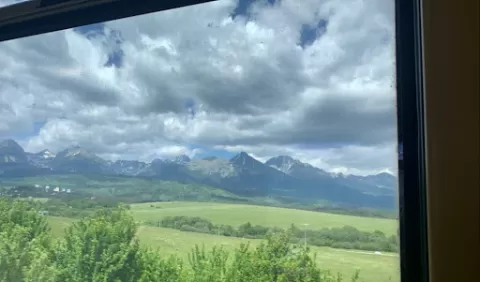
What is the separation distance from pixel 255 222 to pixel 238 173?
102 mm

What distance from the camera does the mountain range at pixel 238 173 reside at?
0.80 metres

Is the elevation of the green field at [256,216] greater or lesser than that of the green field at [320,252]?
greater

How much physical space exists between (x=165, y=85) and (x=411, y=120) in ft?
1.74

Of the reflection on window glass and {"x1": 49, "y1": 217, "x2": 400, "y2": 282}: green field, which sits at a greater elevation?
the reflection on window glass

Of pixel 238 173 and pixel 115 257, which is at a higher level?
pixel 238 173

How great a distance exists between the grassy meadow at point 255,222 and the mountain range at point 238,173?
3 cm

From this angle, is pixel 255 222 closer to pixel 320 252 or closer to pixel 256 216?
pixel 256 216

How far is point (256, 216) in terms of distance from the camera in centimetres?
87

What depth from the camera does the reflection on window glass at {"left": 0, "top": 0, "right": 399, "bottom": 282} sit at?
0.80 metres

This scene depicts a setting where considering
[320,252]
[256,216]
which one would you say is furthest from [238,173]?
[320,252]

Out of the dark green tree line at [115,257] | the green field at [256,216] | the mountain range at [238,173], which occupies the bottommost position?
the dark green tree line at [115,257]

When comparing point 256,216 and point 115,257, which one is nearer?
point 256,216

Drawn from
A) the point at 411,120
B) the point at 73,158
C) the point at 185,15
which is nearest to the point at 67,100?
the point at 73,158

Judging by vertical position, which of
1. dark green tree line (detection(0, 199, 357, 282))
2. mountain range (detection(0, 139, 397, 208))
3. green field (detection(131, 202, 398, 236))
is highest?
mountain range (detection(0, 139, 397, 208))
